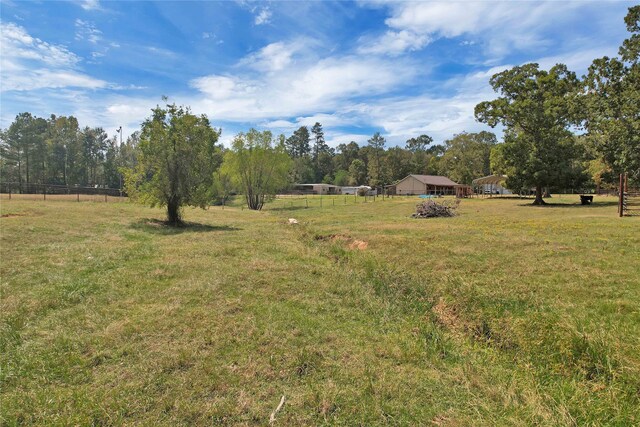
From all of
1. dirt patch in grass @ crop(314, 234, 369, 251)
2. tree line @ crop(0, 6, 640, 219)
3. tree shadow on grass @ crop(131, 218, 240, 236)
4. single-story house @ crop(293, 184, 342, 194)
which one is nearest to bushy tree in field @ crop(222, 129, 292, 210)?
tree line @ crop(0, 6, 640, 219)

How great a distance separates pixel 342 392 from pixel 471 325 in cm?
332

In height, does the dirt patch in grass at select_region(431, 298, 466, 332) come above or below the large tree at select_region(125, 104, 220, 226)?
below

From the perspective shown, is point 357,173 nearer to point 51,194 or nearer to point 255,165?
point 255,165

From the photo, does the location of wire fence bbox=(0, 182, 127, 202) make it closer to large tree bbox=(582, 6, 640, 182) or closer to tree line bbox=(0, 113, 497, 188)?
tree line bbox=(0, 113, 497, 188)

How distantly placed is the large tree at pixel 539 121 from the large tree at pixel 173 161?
91.7 ft

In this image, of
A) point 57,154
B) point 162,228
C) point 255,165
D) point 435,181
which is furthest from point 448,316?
point 57,154

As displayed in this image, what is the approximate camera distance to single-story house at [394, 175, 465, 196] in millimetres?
73375

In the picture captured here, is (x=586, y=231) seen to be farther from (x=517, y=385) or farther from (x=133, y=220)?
(x=133, y=220)

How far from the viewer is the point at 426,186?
73438mm

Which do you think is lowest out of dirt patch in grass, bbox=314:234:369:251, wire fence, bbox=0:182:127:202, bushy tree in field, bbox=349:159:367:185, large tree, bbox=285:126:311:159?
dirt patch in grass, bbox=314:234:369:251

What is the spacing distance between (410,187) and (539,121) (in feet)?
144

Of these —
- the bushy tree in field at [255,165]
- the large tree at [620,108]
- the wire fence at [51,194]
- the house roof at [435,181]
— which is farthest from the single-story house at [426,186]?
the wire fence at [51,194]

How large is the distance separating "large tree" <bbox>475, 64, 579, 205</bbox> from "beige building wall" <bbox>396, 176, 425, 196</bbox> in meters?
38.8

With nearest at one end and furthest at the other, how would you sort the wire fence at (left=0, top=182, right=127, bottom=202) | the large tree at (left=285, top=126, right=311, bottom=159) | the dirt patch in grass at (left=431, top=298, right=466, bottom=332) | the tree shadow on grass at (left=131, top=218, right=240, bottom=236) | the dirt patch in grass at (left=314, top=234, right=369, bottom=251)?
the dirt patch in grass at (left=431, top=298, right=466, bottom=332) < the dirt patch in grass at (left=314, top=234, right=369, bottom=251) < the tree shadow on grass at (left=131, top=218, right=240, bottom=236) < the wire fence at (left=0, top=182, right=127, bottom=202) < the large tree at (left=285, top=126, right=311, bottom=159)
